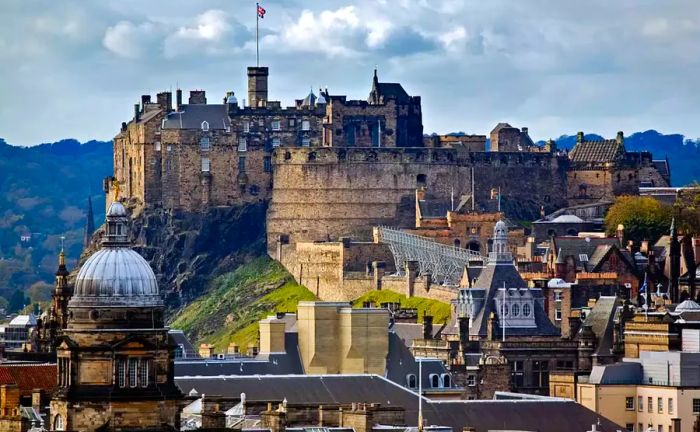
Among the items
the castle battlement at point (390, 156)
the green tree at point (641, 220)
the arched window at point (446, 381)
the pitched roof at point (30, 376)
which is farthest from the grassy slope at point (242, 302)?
the pitched roof at point (30, 376)

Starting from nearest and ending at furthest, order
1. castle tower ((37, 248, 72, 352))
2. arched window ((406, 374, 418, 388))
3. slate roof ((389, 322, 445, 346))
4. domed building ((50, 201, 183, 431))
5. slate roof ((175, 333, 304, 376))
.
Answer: domed building ((50, 201, 183, 431))
slate roof ((175, 333, 304, 376))
arched window ((406, 374, 418, 388))
castle tower ((37, 248, 72, 352))
slate roof ((389, 322, 445, 346))

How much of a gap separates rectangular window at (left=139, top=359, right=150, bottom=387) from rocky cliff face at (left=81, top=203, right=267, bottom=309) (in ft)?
356

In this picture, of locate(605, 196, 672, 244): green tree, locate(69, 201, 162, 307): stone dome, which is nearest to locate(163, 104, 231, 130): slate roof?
locate(605, 196, 672, 244): green tree

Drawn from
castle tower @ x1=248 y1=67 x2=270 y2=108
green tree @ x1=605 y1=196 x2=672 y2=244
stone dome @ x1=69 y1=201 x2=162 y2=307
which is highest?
castle tower @ x1=248 y1=67 x2=270 y2=108

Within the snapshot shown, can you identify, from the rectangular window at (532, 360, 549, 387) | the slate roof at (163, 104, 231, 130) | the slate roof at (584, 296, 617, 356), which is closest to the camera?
the slate roof at (584, 296, 617, 356)

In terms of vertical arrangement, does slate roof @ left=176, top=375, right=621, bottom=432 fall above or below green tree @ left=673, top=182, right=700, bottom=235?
below

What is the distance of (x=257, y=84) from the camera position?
189500 millimetres

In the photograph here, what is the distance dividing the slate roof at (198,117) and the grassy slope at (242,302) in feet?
29.6

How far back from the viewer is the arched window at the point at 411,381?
106 m

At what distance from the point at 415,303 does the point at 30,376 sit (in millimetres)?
58524

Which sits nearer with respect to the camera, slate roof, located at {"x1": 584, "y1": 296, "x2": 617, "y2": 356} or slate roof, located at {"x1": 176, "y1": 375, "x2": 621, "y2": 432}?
slate roof, located at {"x1": 176, "y1": 375, "x2": 621, "y2": 432}

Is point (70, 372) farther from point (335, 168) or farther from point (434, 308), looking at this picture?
point (335, 168)

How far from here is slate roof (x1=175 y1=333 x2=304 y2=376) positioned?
336 ft

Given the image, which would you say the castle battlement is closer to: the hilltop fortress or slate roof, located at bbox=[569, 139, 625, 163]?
the hilltop fortress
